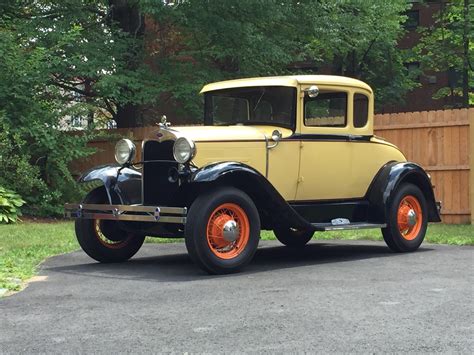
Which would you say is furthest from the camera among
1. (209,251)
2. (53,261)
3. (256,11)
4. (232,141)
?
(256,11)

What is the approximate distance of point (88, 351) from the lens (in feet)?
13.0

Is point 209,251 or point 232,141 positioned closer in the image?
point 209,251

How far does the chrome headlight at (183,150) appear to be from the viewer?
7.06 metres

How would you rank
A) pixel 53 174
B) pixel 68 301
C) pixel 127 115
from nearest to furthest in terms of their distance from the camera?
pixel 68 301, pixel 53 174, pixel 127 115

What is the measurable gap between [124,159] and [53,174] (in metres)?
8.10

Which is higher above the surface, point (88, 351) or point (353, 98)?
point (353, 98)

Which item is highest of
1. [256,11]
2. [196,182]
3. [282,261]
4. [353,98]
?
[256,11]

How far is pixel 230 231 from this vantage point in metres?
7.01

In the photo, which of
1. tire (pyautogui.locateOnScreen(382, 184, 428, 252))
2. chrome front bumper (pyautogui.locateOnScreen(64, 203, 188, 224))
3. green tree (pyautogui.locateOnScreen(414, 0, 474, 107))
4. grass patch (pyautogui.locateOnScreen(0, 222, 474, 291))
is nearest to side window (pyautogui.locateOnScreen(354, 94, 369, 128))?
tire (pyautogui.locateOnScreen(382, 184, 428, 252))

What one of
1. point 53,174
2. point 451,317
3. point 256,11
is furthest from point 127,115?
point 451,317

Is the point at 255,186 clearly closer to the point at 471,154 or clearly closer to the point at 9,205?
the point at 471,154

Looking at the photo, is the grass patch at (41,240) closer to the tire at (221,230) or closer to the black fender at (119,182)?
the black fender at (119,182)

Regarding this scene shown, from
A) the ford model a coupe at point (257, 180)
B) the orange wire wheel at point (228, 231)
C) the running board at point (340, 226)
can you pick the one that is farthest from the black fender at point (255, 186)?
the orange wire wheel at point (228, 231)

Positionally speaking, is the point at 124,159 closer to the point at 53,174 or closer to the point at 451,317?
the point at 451,317
